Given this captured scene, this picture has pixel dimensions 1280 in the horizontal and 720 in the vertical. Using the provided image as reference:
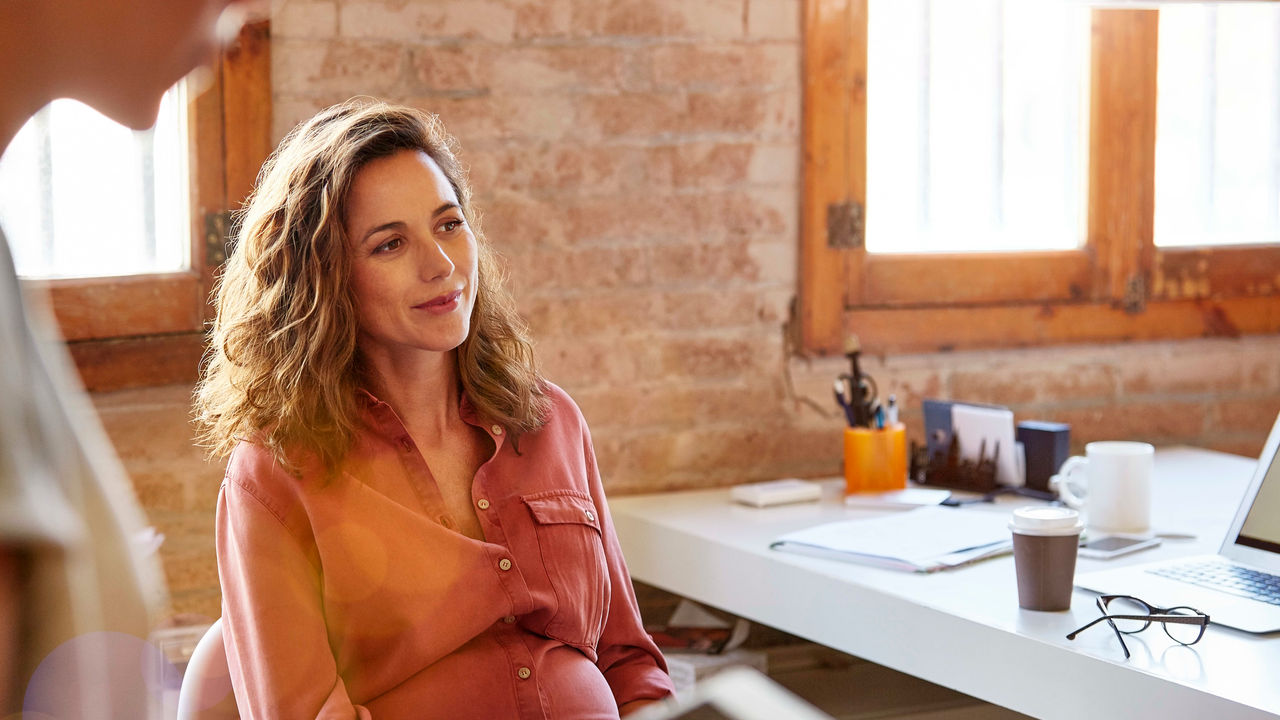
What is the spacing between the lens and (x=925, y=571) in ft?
6.12

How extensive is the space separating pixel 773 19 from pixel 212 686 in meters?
1.69

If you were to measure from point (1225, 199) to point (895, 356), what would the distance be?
39.8 inches

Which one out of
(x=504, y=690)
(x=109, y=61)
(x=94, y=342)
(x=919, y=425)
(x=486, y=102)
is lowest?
(x=504, y=690)

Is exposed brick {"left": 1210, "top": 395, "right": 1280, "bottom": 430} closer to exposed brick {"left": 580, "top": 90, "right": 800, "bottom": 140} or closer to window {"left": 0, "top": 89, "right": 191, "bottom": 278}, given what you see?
exposed brick {"left": 580, "top": 90, "right": 800, "bottom": 140}

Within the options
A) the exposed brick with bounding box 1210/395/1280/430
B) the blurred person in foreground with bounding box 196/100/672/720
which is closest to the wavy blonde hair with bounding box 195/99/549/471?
the blurred person in foreground with bounding box 196/100/672/720

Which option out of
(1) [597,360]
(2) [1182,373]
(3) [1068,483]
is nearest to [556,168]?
(1) [597,360]

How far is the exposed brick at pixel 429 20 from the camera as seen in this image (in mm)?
2287

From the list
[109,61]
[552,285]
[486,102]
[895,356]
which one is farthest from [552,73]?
[109,61]

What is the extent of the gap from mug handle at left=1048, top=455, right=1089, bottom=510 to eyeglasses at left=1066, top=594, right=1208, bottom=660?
543mm

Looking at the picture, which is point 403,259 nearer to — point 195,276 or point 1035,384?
point 195,276

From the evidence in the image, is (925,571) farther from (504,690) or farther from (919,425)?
(919,425)

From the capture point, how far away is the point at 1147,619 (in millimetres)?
1492

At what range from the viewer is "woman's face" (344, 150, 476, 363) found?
5.40ft

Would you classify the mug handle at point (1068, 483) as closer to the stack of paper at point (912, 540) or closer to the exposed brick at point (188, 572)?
the stack of paper at point (912, 540)
